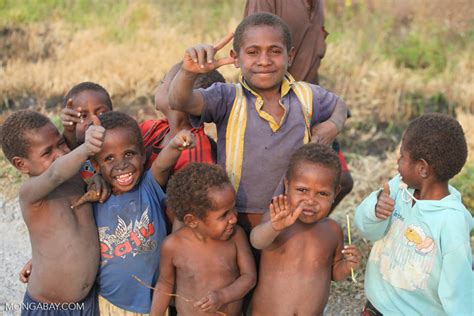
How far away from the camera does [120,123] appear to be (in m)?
2.90

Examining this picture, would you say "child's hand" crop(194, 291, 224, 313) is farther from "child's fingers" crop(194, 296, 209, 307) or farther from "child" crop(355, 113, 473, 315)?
"child" crop(355, 113, 473, 315)

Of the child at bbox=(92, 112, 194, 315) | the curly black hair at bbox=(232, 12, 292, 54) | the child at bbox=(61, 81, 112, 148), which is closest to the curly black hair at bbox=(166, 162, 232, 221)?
the child at bbox=(92, 112, 194, 315)

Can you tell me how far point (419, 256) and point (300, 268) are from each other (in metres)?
0.49

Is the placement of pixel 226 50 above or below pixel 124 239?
below

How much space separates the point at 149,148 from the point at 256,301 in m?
0.89

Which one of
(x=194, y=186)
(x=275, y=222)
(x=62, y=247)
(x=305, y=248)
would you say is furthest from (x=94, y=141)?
(x=305, y=248)

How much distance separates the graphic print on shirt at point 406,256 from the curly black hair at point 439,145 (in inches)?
9.7

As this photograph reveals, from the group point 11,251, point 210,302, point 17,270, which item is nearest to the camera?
point 210,302

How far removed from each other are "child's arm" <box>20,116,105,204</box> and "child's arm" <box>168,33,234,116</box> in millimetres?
327

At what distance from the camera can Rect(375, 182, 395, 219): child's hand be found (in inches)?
102

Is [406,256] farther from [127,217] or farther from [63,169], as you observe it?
[63,169]

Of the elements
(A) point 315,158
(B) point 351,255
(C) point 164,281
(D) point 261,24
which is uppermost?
(D) point 261,24

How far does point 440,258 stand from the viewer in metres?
2.55

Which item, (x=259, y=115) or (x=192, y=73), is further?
(x=259, y=115)
